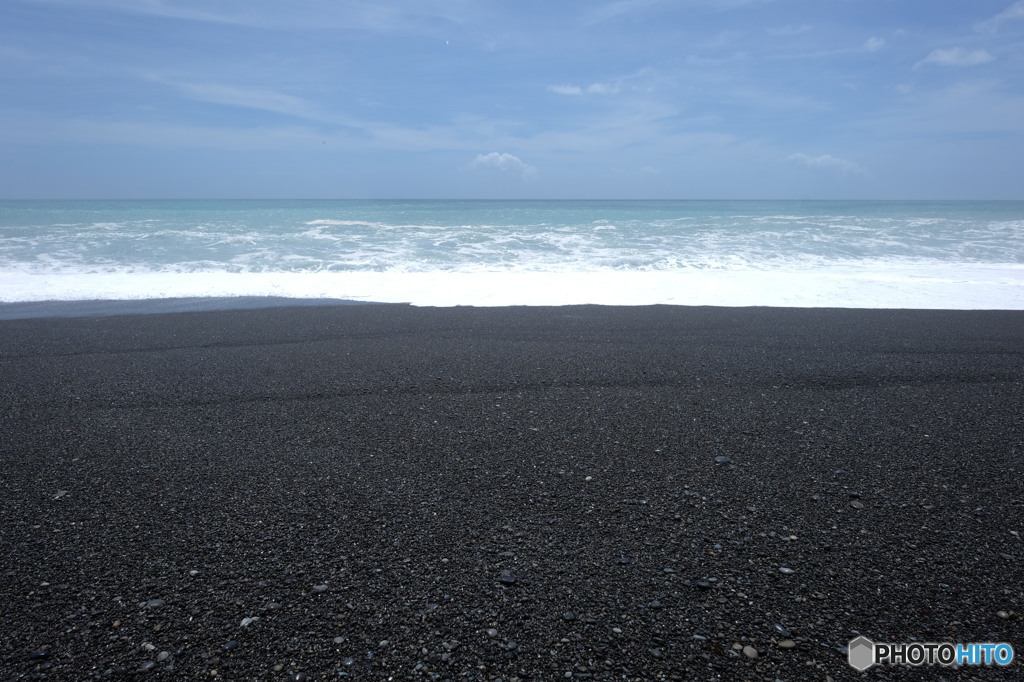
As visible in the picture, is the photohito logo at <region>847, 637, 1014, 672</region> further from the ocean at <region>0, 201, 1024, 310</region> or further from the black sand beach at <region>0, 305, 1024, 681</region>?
the ocean at <region>0, 201, 1024, 310</region>

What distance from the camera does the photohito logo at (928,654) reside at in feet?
6.59

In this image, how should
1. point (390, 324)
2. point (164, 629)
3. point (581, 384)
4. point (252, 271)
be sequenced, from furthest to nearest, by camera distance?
point (252, 271) < point (390, 324) < point (581, 384) < point (164, 629)

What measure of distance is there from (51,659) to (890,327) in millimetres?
7570

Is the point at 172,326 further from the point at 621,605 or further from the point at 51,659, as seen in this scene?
the point at 621,605

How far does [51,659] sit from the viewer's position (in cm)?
199

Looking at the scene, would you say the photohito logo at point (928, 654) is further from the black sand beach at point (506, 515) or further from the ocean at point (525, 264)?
the ocean at point (525, 264)

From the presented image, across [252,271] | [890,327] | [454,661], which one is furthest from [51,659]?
[252,271]

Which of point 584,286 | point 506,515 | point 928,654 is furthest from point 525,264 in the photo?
point 928,654

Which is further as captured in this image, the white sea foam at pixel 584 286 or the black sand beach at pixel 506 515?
the white sea foam at pixel 584 286

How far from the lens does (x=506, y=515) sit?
2.87 metres

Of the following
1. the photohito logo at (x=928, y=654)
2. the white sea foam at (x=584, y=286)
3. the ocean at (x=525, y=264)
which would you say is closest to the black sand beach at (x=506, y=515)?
the photohito logo at (x=928, y=654)

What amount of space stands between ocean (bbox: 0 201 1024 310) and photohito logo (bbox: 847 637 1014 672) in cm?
685

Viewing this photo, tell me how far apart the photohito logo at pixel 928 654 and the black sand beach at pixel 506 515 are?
34mm

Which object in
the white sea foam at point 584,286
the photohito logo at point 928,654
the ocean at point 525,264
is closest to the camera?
the photohito logo at point 928,654
